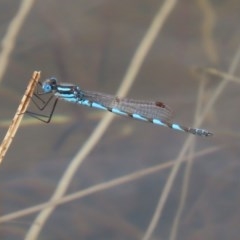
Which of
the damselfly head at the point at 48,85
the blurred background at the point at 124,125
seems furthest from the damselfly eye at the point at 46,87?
the blurred background at the point at 124,125

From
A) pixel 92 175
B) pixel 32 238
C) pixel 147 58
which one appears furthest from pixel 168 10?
pixel 32 238

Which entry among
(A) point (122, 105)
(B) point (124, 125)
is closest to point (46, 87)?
(A) point (122, 105)

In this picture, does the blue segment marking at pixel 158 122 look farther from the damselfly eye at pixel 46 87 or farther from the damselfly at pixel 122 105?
the damselfly eye at pixel 46 87

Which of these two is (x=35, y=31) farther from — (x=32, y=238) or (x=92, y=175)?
(x=32, y=238)

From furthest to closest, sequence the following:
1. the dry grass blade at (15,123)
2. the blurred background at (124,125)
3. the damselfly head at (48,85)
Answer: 1. the blurred background at (124,125)
2. the damselfly head at (48,85)
3. the dry grass blade at (15,123)

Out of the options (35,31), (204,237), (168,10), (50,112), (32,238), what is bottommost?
(32,238)

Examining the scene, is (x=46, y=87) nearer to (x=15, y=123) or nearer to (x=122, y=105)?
(x=122, y=105)

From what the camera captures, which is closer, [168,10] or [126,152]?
[126,152]
